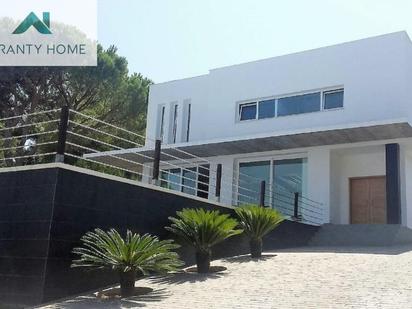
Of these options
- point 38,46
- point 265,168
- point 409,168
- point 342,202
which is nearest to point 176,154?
point 265,168

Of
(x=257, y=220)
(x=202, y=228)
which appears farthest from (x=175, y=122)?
(x=202, y=228)

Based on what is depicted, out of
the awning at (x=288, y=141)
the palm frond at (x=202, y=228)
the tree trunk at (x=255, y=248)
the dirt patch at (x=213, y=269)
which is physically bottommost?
the dirt patch at (x=213, y=269)

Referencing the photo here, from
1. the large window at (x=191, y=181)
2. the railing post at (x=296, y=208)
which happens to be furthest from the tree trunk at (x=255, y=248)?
the large window at (x=191, y=181)

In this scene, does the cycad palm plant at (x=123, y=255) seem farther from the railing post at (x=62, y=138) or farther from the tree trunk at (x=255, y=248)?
the tree trunk at (x=255, y=248)

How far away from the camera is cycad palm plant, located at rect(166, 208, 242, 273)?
1006cm

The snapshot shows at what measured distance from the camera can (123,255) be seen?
825 cm

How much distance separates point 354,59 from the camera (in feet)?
57.3

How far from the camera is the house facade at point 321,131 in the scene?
639 inches

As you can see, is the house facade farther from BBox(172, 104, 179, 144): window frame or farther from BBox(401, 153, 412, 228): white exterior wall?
BBox(172, 104, 179, 144): window frame

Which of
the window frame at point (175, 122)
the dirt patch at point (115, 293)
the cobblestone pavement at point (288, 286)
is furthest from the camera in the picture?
the window frame at point (175, 122)

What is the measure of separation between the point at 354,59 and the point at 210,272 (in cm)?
1059

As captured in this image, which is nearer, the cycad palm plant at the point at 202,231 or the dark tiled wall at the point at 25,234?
the dark tiled wall at the point at 25,234

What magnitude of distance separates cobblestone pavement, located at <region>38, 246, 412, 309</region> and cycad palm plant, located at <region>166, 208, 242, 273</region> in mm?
465

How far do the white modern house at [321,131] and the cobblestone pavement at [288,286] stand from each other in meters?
5.56
